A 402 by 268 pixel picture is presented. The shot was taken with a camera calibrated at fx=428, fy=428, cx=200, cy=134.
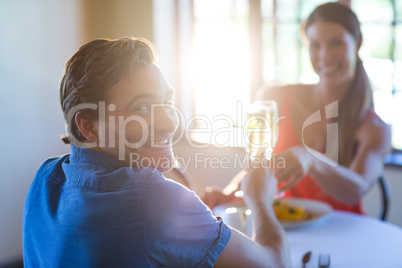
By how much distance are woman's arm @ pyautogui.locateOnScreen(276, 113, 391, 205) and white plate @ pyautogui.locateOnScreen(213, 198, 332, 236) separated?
12 centimetres

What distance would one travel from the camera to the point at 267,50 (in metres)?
3.42

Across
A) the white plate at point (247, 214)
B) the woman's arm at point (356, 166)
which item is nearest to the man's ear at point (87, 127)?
the white plate at point (247, 214)

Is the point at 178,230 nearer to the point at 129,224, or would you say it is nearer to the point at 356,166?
the point at 129,224

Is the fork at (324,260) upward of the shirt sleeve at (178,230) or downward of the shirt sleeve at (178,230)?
downward

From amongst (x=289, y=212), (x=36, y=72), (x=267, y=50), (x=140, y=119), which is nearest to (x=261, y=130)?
(x=289, y=212)

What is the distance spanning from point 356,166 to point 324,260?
84 centimetres

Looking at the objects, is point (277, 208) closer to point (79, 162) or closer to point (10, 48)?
point (79, 162)

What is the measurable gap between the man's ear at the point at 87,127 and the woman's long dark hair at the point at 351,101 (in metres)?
1.36

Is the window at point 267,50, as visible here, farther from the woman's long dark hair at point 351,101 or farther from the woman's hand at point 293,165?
the woman's hand at point 293,165

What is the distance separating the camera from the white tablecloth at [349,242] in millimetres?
1155

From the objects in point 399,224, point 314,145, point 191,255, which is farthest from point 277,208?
point 399,224

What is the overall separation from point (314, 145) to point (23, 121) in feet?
6.13

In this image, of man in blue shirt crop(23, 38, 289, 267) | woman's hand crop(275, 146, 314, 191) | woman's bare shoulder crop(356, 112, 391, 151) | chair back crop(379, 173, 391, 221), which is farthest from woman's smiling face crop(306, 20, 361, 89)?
man in blue shirt crop(23, 38, 289, 267)

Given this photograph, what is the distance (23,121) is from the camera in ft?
9.19
